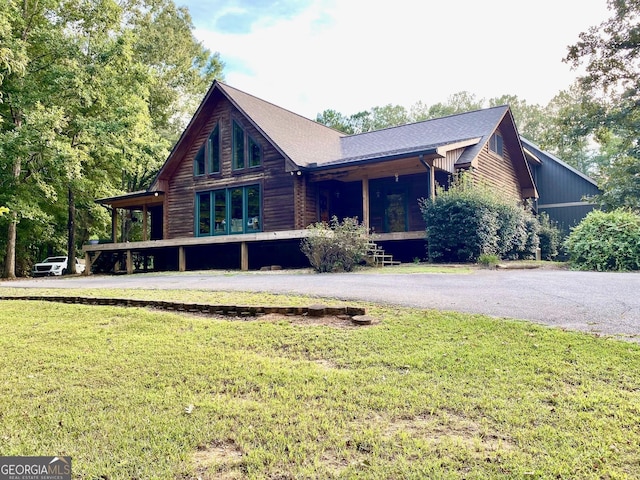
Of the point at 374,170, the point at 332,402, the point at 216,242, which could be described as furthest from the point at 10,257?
the point at 332,402

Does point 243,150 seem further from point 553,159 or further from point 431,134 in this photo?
point 553,159

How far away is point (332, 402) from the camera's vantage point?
11.1ft

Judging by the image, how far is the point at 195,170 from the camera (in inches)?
767

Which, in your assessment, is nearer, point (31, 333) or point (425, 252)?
point (31, 333)

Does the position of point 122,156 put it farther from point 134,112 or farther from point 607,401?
point 607,401

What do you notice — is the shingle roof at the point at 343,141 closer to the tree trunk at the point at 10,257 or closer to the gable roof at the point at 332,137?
the gable roof at the point at 332,137

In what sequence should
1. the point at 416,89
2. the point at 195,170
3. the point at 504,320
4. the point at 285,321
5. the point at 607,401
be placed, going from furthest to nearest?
the point at 416,89
the point at 195,170
the point at 285,321
the point at 504,320
the point at 607,401

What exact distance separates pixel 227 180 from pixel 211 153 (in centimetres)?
159

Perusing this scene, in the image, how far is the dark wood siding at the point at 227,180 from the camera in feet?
56.4

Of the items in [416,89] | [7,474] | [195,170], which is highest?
[416,89]

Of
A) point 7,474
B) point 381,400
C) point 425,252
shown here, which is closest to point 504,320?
point 381,400

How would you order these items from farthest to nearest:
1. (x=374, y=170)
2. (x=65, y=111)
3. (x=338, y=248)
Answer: (x=65, y=111), (x=374, y=170), (x=338, y=248)

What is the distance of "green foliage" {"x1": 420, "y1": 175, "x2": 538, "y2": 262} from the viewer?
12.8 metres

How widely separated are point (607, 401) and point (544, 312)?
2.75m
